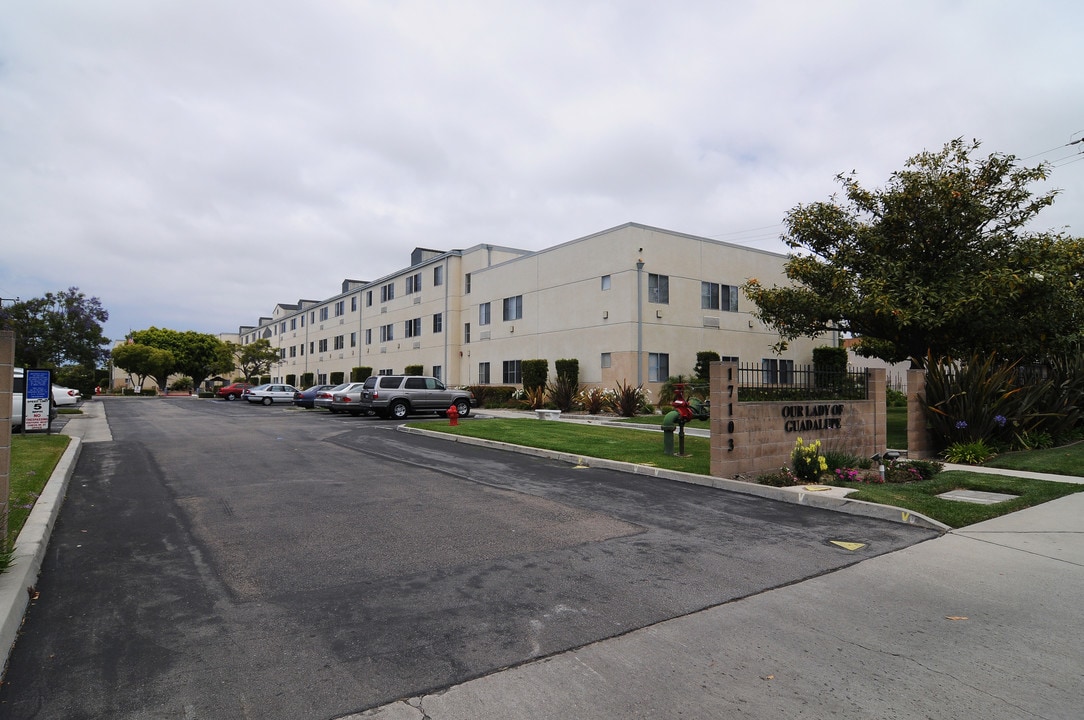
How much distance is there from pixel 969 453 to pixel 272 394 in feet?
124

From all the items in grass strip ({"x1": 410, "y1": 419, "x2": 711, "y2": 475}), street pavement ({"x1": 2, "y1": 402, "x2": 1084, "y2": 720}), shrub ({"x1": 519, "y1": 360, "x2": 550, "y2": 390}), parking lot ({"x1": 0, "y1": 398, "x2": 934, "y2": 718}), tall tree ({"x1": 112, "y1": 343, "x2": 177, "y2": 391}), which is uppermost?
tall tree ({"x1": 112, "y1": 343, "x2": 177, "y2": 391})

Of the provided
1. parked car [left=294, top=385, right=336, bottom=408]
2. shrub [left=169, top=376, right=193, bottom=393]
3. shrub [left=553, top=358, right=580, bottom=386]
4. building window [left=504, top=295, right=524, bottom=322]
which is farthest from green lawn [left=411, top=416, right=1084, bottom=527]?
shrub [left=169, top=376, right=193, bottom=393]

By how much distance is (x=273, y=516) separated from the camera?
7461 millimetres

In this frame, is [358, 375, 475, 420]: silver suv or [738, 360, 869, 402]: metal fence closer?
[738, 360, 869, 402]: metal fence

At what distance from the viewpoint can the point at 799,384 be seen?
1128 centimetres

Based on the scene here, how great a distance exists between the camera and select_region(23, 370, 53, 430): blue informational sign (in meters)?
16.3

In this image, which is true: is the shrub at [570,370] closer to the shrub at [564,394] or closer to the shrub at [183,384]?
the shrub at [564,394]

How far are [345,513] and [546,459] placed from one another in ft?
19.2

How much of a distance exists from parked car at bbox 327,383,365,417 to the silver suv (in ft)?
2.41

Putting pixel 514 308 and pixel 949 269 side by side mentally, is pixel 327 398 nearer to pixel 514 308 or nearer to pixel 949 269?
pixel 514 308

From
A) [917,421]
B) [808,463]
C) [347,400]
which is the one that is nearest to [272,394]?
[347,400]

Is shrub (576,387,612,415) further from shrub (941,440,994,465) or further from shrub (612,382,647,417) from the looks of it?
shrub (941,440,994,465)

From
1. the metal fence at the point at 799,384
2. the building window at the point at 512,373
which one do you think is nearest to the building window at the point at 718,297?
the building window at the point at 512,373

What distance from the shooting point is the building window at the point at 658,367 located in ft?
89.4
